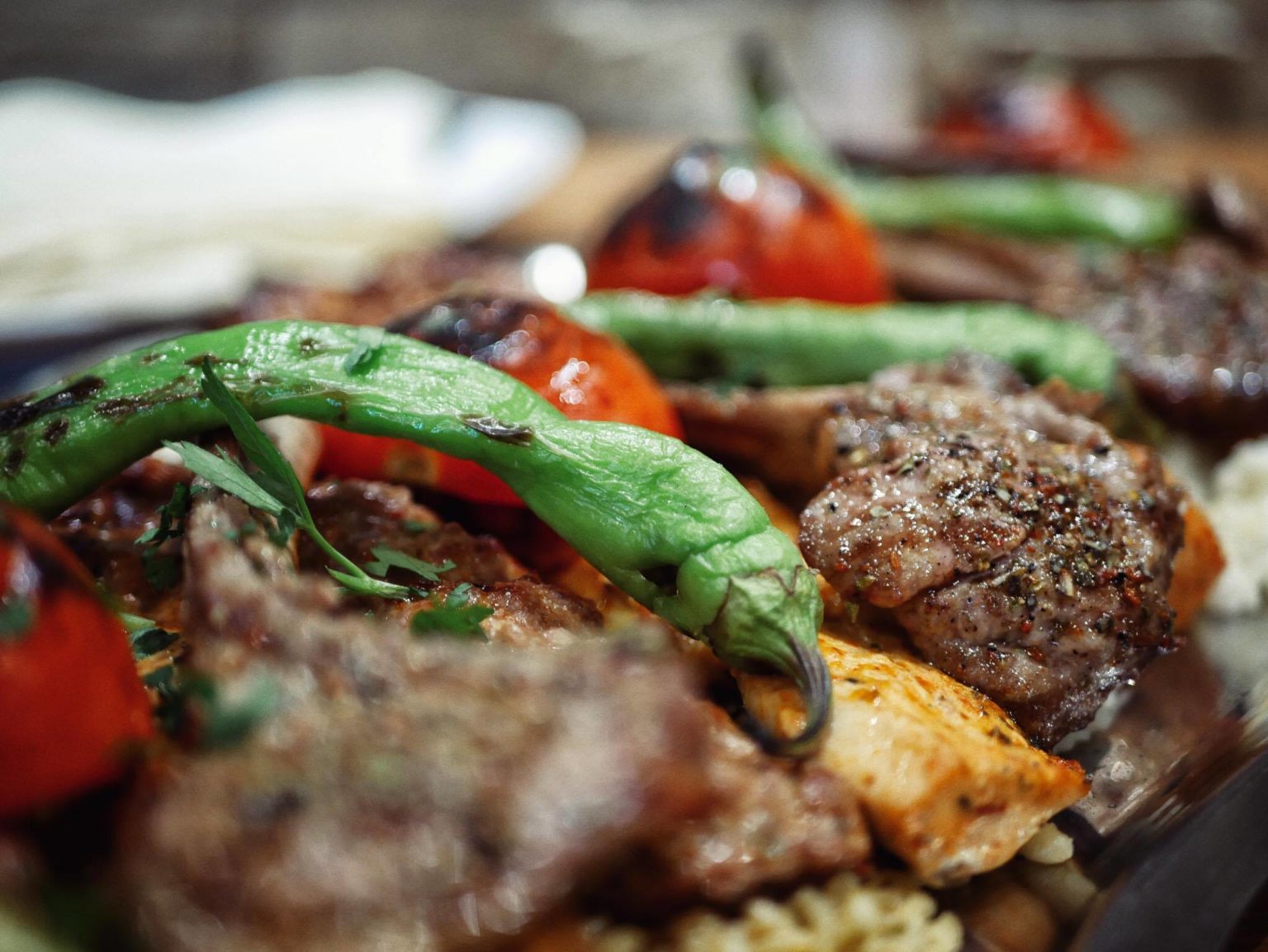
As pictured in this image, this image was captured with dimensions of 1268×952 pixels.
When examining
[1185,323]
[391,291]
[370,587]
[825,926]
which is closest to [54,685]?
[370,587]

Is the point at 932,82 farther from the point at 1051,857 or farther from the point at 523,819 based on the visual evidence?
the point at 523,819

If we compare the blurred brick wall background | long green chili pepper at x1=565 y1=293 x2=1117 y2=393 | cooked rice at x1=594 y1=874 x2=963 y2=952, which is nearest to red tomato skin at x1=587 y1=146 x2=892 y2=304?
long green chili pepper at x1=565 y1=293 x2=1117 y2=393

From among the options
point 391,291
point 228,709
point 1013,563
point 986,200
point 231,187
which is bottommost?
point 231,187

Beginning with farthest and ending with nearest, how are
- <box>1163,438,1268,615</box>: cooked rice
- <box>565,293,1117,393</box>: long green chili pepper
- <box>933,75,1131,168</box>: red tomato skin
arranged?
1. <box>933,75,1131,168</box>: red tomato skin
2. <box>565,293,1117,393</box>: long green chili pepper
3. <box>1163,438,1268,615</box>: cooked rice

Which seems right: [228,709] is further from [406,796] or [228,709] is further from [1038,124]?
[1038,124]

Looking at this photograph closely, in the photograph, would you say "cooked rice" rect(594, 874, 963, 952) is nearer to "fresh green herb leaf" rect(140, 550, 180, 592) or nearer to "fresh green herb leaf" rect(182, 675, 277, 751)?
"fresh green herb leaf" rect(182, 675, 277, 751)

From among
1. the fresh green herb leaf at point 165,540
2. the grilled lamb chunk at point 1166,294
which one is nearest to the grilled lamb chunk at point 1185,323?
the grilled lamb chunk at point 1166,294
